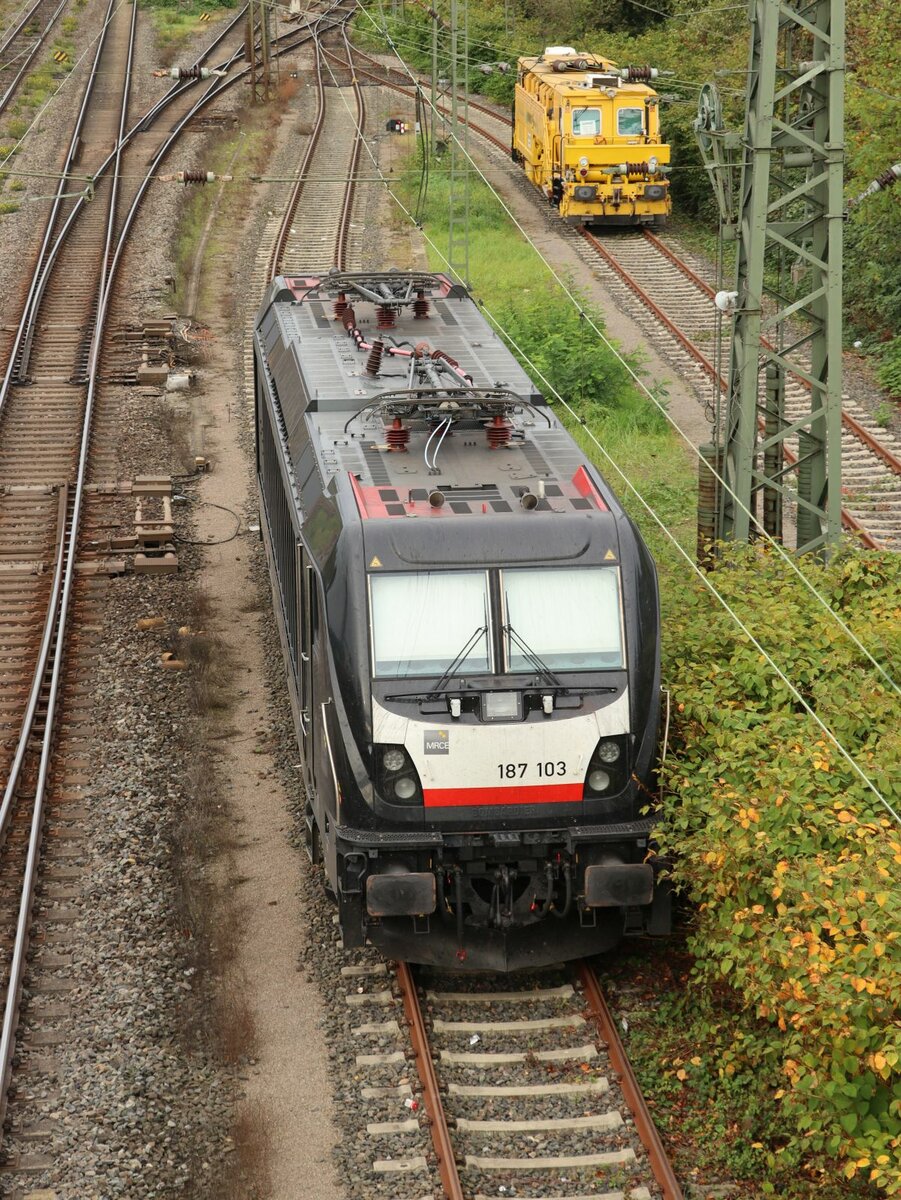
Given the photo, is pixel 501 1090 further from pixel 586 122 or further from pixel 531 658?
pixel 586 122

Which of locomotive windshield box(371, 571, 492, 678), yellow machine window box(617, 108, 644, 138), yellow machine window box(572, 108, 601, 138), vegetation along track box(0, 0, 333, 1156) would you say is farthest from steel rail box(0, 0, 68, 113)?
locomotive windshield box(371, 571, 492, 678)

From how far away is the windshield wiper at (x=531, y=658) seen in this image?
10602 millimetres

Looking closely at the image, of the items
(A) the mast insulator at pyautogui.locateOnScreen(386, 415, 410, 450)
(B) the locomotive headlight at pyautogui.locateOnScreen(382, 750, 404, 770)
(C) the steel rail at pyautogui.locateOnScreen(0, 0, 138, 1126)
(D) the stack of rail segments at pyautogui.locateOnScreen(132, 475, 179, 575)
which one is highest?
(A) the mast insulator at pyautogui.locateOnScreen(386, 415, 410, 450)

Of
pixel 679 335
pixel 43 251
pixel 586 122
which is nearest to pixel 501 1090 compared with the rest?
pixel 679 335

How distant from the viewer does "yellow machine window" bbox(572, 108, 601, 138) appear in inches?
1326

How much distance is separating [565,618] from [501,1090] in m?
3.05

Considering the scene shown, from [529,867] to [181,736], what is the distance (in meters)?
5.42

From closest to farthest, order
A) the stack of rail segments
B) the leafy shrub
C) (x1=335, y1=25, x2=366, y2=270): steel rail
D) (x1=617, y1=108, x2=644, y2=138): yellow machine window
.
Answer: the stack of rail segments → the leafy shrub → (x1=335, y1=25, x2=366, y2=270): steel rail → (x1=617, y1=108, x2=644, y2=138): yellow machine window

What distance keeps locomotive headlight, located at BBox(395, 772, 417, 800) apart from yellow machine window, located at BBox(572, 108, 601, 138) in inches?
1017

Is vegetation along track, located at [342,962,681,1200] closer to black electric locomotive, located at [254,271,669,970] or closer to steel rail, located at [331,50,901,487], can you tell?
black electric locomotive, located at [254,271,669,970]

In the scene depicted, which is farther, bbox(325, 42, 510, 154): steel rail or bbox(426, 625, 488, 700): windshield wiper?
bbox(325, 42, 510, 154): steel rail

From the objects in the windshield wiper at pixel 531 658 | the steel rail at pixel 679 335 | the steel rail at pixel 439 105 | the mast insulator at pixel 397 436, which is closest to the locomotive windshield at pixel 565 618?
the windshield wiper at pixel 531 658

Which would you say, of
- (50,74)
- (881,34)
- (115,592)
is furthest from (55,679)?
(50,74)

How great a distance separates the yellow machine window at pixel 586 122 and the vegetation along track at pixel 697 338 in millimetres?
2020
